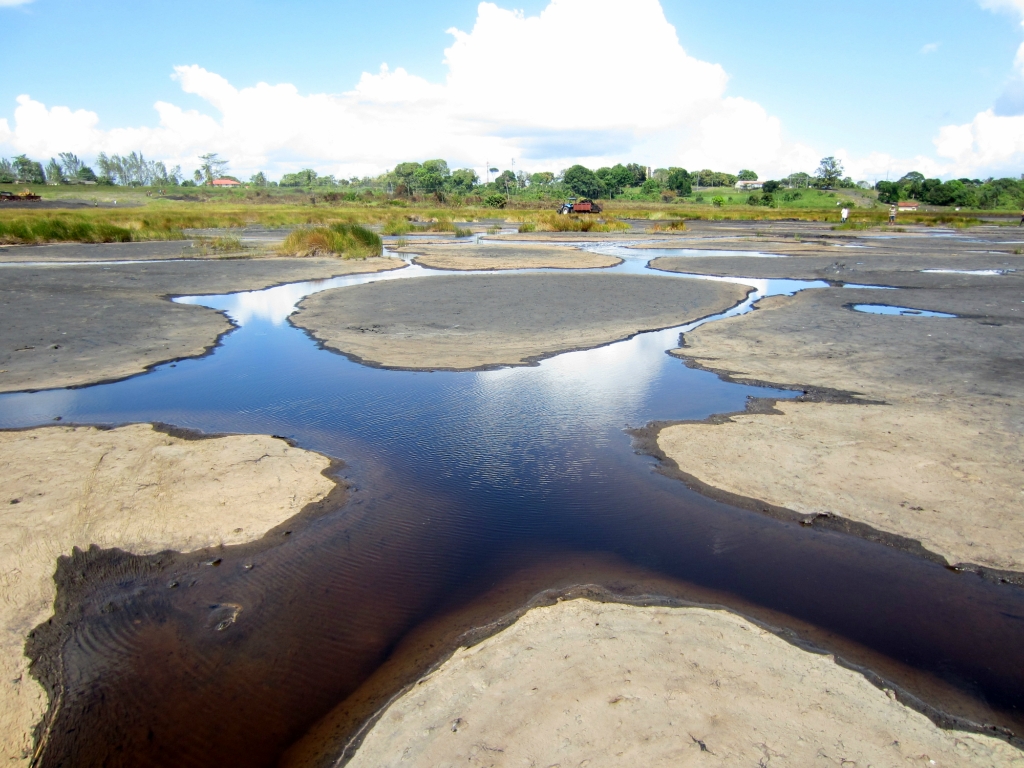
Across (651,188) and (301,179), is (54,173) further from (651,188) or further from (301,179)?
(651,188)

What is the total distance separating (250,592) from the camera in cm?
410

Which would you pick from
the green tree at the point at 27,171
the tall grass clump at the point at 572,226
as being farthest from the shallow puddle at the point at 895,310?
the green tree at the point at 27,171

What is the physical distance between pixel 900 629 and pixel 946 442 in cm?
292

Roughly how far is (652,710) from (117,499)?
4.17 meters

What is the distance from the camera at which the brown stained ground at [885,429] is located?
4.81 metres

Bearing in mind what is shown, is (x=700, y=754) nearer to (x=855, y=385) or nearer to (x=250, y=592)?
(x=250, y=592)

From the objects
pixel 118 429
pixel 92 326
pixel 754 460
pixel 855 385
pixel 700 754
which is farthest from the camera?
pixel 92 326

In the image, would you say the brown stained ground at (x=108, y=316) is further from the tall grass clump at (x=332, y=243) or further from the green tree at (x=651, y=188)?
the green tree at (x=651, y=188)

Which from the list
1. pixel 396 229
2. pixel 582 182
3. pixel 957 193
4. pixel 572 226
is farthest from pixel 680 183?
pixel 396 229

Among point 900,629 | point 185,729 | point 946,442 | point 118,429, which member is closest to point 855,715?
point 900,629

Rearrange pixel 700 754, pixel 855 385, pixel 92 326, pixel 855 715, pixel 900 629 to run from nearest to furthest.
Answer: pixel 700 754, pixel 855 715, pixel 900 629, pixel 855 385, pixel 92 326

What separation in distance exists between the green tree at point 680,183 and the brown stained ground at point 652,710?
113 metres

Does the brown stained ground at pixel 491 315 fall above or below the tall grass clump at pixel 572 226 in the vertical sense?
above

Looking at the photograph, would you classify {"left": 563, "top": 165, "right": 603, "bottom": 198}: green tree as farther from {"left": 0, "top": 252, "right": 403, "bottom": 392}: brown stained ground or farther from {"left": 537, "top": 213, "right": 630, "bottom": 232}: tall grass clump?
{"left": 0, "top": 252, "right": 403, "bottom": 392}: brown stained ground
